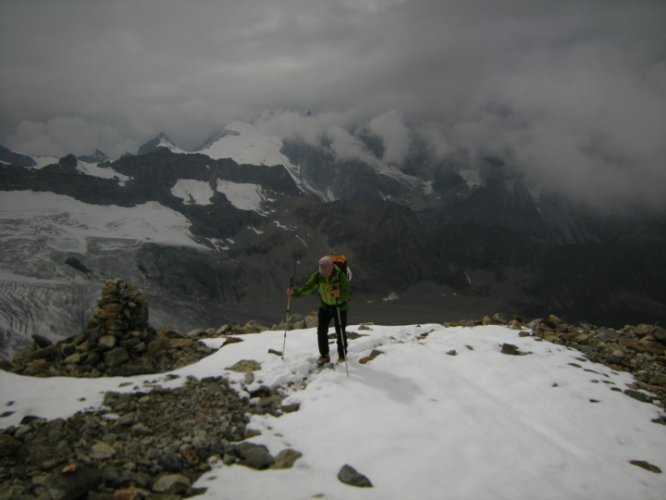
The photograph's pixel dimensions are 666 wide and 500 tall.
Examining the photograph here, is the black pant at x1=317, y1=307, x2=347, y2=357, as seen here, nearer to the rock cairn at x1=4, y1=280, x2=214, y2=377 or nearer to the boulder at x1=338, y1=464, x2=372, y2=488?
the rock cairn at x1=4, y1=280, x2=214, y2=377

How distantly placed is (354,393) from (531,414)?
5.07m

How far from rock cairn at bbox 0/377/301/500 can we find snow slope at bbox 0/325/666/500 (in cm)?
45

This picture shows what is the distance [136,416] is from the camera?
11109 mm

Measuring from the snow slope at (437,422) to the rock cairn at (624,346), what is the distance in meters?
0.77

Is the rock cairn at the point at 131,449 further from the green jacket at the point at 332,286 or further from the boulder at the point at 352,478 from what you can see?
the green jacket at the point at 332,286

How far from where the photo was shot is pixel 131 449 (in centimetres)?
955

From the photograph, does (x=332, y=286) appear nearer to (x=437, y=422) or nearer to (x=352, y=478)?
(x=437, y=422)

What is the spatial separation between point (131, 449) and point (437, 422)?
24.2 ft

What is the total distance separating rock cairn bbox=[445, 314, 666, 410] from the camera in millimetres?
14508

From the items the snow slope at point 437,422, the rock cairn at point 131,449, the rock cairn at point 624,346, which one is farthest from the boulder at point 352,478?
the rock cairn at point 624,346

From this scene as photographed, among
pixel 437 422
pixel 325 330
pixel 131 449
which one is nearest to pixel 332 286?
pixel 325 330

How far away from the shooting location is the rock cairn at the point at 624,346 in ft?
47.6

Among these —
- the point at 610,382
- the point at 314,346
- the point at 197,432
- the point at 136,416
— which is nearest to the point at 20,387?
the point at 136,416

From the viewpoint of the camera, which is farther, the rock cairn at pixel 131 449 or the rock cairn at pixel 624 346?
the rock cairn at pixel 624 346
